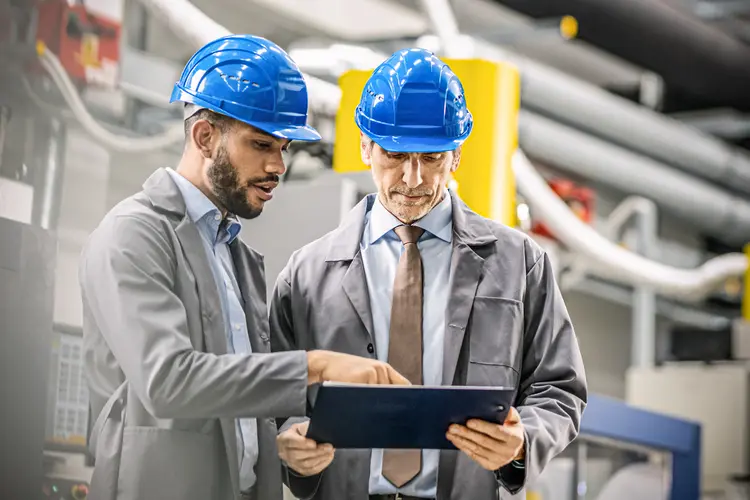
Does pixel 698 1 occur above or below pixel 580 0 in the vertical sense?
above

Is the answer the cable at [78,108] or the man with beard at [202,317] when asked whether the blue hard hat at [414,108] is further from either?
the cable at [78,108]

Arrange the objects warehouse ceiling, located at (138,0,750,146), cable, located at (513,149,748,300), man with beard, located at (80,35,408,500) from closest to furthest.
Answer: man with beard, located at (80,35,408,500) → cable, located at (513,149,748,300) → warehouse ceiling, located at (138,0,750,146)

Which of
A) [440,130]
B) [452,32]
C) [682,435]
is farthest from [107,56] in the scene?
[682,435]

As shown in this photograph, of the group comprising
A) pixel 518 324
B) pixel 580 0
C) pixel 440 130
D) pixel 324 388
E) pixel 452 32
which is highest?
pixel 580 0

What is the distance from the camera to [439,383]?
200cm

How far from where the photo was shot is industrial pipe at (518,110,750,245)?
5.86 meters

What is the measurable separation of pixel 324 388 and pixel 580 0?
3.26m

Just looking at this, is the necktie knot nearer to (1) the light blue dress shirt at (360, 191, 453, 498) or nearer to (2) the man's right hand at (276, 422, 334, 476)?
(1) the light blue dress shirt at (360, 191, 453, 498)

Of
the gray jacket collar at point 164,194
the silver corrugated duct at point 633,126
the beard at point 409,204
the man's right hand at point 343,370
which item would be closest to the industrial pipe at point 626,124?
the silver corrugated duct at point 633,126

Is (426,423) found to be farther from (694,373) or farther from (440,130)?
(694,373)

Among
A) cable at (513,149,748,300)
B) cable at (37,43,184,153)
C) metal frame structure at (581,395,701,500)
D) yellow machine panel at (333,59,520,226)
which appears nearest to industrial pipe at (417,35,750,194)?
cable at (513,149,748,300)

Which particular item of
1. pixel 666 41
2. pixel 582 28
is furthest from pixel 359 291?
pixel 666 41

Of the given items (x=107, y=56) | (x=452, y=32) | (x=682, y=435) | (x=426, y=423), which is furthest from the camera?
(x=682, y=435)

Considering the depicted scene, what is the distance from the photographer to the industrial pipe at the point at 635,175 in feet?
19.2
